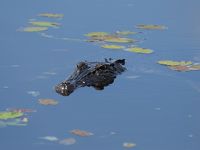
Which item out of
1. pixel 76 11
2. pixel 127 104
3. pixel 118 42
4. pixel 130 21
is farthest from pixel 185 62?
pixel 76 11

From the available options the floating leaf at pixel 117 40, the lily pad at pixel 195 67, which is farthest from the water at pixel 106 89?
the floating leaf at pixel 117 40

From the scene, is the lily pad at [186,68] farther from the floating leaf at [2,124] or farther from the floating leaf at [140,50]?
the floating leaf at [2,124]

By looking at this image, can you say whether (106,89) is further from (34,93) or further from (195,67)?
(195,67)

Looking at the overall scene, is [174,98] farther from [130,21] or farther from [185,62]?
[130,21]

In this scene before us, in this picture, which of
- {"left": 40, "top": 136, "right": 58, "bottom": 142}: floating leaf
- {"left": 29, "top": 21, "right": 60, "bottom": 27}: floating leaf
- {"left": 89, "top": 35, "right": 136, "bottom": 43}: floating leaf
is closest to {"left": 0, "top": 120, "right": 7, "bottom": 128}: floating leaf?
{"left": 40, "top": 136, "right": 58, "bottom": 142}: floating leaf

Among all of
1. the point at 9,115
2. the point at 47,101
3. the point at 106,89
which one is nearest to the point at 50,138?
the point at 9,115

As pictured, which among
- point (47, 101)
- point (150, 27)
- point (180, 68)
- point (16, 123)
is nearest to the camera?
point (16, 123)
